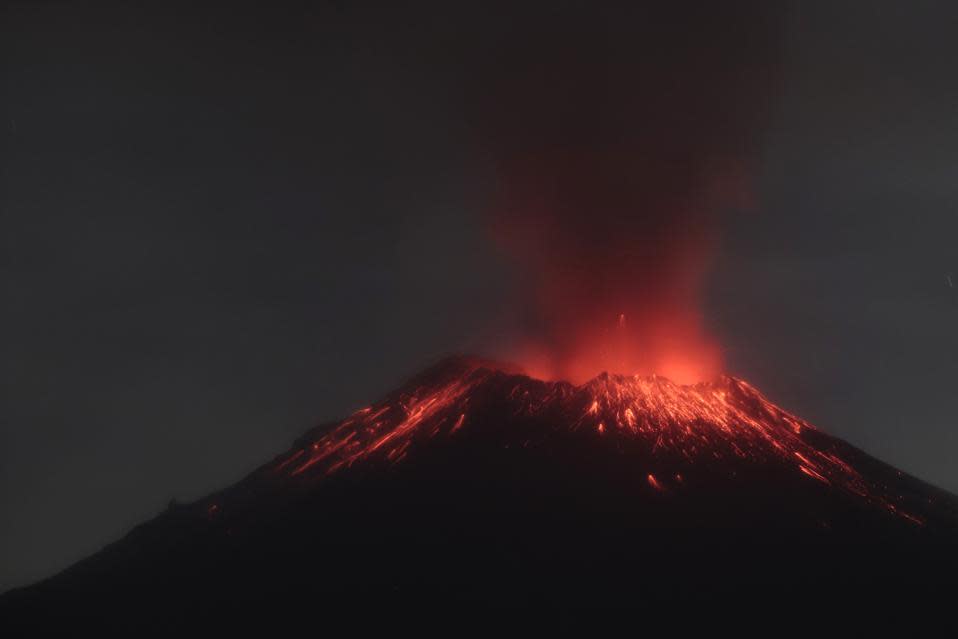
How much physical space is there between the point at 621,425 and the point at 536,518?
22.3 ft

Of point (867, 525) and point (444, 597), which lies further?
point (867, 525)

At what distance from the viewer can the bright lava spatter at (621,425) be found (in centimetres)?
3017

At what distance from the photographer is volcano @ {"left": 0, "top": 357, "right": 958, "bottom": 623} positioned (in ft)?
77.8

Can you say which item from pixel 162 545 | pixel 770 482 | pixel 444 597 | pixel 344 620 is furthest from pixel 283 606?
pixel 770 482

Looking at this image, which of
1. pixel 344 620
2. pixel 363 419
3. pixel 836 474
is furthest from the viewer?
pixel 363 419

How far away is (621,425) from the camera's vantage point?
31.5 metres

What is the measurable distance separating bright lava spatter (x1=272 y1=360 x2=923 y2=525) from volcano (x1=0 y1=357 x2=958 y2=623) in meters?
0.10

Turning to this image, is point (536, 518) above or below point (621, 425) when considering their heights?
below

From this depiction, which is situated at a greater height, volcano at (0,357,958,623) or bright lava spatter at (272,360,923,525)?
bright lava spatter at (272,360,923,525)

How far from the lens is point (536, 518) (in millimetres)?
26000

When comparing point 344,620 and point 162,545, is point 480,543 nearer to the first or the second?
point 344,620

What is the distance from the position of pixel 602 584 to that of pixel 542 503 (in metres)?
4.08

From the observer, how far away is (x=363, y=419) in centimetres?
3506

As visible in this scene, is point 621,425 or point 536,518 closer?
point 536,518
